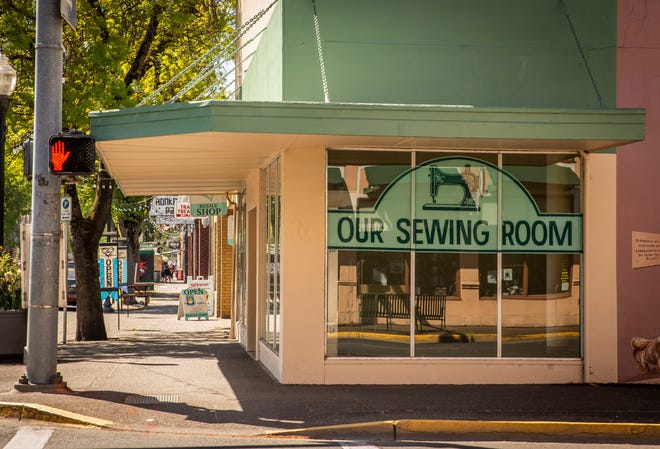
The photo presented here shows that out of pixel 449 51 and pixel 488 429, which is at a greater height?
pixel 449 51

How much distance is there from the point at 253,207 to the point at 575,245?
622cm

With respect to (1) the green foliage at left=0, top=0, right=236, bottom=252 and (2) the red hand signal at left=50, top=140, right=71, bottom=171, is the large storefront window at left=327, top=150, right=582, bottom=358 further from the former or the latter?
(1) the green foliage at left=0, top=0, right=236, bottom=252

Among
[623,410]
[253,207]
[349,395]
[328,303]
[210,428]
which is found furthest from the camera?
[253,207]

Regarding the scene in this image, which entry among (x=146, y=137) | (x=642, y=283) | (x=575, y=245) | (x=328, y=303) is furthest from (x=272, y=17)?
(x=642, y=283)

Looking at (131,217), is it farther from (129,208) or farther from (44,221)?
(44,221)

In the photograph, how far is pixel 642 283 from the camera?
14.0 meters

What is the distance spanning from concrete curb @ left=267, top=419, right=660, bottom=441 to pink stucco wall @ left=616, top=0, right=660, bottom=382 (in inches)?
146

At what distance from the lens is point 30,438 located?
9.43 m

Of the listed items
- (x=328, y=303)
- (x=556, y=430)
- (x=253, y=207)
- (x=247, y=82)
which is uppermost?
(x=247, y=82)

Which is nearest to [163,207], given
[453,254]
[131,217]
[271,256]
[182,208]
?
[182,208]

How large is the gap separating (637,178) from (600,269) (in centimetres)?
139

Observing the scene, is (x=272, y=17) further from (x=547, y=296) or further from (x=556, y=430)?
(x=556, y=430)

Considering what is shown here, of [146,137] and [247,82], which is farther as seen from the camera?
[247,82]

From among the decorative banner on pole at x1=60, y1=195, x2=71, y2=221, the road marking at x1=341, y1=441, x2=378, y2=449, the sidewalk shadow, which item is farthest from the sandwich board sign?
the road marking at x1=341, y1=441, x2=378, y2=449
